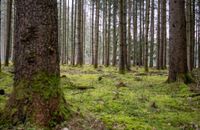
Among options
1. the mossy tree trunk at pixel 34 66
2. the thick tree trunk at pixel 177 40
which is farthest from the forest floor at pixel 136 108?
the thick tree trunk at pixel 177 40

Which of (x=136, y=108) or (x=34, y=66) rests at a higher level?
(x=34, y=66)

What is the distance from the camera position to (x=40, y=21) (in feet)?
17.8

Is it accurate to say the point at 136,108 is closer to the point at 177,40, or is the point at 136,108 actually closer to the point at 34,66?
the point at 34,66

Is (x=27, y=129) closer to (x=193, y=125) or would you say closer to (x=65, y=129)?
(x=65, y=129)

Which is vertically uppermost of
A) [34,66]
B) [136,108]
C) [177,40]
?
[177,40]

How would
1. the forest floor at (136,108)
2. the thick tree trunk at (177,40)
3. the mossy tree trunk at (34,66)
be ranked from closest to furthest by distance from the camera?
the mossy tree trunk at (34,66) → the forest floor at (136,108) → the thick tree trunk at (177,40)

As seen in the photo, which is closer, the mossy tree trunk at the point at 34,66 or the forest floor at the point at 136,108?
the mossy tree trunk at the point at 34,66

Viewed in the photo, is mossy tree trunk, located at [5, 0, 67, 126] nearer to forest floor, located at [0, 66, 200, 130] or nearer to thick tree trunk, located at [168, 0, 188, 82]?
forest floor, located at [0, 66, 200, 130]

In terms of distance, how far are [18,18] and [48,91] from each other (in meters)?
1.29

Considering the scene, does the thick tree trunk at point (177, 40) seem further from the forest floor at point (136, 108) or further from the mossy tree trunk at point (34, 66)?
the mossy tree trunk at point (34, 66)

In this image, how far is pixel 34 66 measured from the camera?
5398 millimetres

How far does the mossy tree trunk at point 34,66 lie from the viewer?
209 inches

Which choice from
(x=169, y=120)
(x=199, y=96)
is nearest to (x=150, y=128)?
(x=169, y=120)

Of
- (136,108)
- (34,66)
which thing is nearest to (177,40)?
(136,108)
